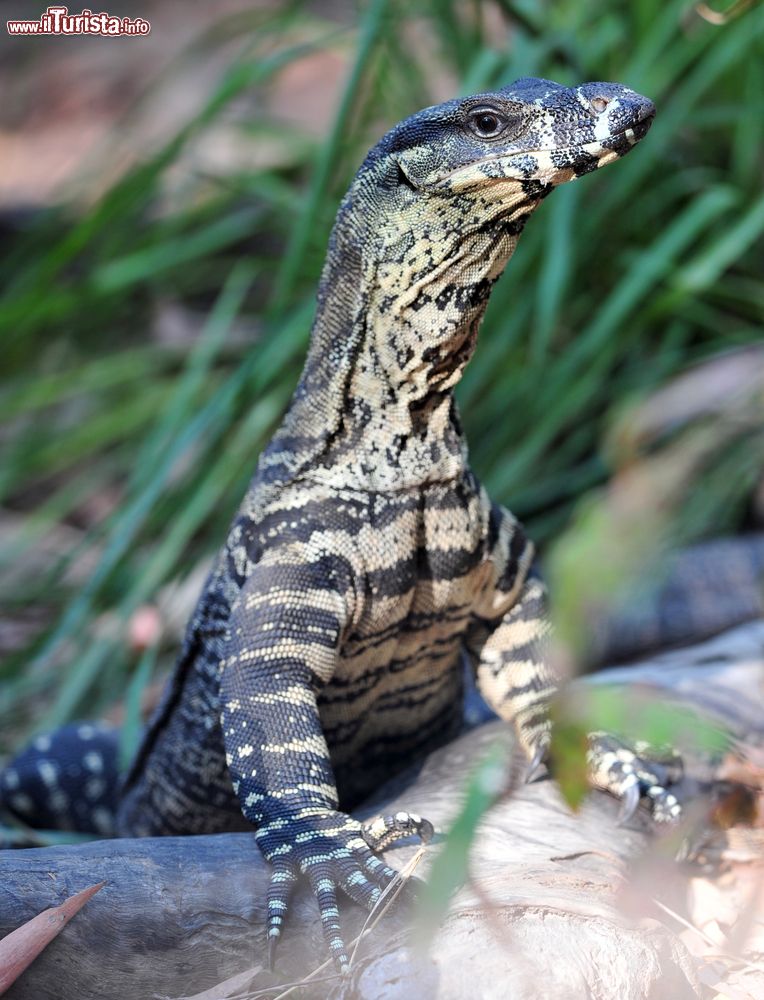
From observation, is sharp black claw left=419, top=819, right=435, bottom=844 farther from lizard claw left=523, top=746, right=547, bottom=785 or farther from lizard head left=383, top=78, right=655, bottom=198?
lizard head left=383, top=78, right=655, bottom=198

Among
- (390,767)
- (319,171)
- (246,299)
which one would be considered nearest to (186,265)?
(246,299)

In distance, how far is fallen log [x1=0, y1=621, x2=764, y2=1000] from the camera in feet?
7.79

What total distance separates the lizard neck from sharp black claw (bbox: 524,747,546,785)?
2.86ft

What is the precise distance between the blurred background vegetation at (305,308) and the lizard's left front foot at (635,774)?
186 centimetres

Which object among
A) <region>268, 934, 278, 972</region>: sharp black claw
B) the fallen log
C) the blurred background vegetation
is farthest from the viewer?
the blurred background vegetation

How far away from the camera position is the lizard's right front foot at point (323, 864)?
2.62 metres

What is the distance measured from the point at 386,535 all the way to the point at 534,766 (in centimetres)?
82

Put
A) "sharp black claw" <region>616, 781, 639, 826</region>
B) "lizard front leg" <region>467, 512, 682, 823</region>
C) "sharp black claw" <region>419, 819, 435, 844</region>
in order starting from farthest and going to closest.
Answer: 1. "lizard front leg" <region>467, 512, 682, 823</region>
2. "sharp black claw" <region>616, 781, 639, 826</region>
3. "sharp black claw" <region>419, 819, 435, 844</region>

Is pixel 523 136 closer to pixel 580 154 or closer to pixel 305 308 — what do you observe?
pixel 580 154

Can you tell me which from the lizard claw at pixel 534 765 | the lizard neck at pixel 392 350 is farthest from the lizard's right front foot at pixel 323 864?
the lizard neck at pixel 392 350

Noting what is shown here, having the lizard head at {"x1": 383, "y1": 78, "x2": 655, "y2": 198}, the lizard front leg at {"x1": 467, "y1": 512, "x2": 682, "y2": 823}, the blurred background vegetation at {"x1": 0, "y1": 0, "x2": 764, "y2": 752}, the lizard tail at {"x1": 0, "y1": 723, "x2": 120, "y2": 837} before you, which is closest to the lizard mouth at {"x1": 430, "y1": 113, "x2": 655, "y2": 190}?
the lizard head at {"x1": 383, "y1": 78, "x2": 655, "y2": 198}

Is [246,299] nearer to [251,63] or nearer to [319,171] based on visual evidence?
[251,63]

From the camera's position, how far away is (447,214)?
299 centimetres

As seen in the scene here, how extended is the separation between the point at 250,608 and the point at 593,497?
286 centimetres
